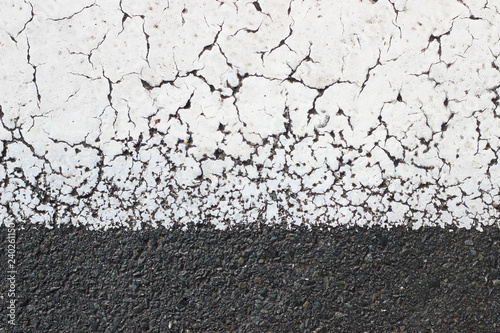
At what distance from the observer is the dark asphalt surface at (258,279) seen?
3.24m

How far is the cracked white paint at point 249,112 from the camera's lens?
3.26 meters

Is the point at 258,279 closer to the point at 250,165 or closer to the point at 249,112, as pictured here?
the point at 250,165

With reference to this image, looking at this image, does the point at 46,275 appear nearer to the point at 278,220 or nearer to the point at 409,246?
the point at 278,220

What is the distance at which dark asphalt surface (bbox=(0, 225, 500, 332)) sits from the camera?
3.24m

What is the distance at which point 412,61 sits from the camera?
129 inches

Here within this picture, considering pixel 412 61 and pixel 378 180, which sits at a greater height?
pixel 412 61

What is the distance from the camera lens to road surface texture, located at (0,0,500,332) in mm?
3248

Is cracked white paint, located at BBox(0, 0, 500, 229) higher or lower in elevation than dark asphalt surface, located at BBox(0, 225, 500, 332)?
higher

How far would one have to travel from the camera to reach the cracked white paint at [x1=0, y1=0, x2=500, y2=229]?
3.26 metres

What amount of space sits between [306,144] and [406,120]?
455 millimetres

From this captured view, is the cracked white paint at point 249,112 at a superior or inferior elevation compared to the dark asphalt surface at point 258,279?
superior

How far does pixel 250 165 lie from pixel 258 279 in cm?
50

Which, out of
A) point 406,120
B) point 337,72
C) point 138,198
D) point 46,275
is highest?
point 337,72

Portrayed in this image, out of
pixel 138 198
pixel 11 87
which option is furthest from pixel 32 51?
pixel 138 198
